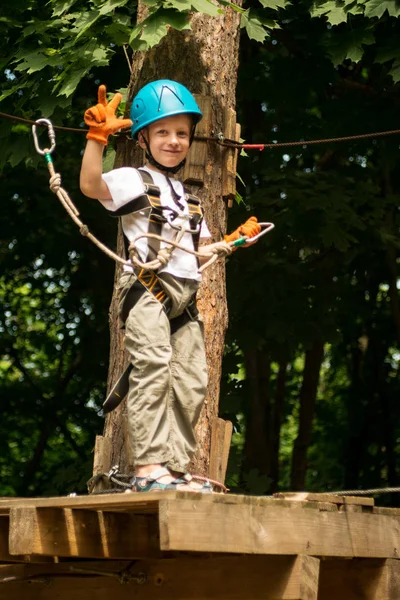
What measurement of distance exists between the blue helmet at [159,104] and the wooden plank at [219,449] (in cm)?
146

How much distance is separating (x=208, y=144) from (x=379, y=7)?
5.63 feet

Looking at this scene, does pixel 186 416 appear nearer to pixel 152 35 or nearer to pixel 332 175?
pixel 152 35

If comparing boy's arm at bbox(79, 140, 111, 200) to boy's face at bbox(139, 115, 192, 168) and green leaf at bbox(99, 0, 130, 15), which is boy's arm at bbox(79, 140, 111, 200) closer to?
boy's face at bbox(139, 115, 192, 168)

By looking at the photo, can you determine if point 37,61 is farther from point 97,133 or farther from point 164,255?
point 164,255

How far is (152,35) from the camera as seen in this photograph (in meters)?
5.07

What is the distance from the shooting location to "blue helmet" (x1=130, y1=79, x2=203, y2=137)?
4.41 metres

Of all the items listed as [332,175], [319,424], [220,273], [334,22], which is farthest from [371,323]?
[220,273]

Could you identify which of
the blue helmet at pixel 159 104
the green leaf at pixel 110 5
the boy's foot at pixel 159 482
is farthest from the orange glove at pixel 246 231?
the green leaf at pixel 110 5

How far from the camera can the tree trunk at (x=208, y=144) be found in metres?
5.05

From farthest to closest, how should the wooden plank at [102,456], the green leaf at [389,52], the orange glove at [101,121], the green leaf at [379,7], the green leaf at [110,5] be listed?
1. the green leaf at [389,52]
2. the green leaf at [379,7]
3. the green leaf at [110,5]
4. the wooden plank at [102,456]
5. the orange glove at [101,121]

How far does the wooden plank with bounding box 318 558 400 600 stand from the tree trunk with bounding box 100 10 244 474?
0.75m

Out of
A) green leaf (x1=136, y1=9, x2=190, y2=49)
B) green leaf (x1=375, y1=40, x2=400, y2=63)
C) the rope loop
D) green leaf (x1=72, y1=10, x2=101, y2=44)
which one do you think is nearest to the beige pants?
the rope loop

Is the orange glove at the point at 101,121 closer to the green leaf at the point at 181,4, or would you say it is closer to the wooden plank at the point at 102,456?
the green leaf at the point at 181,4

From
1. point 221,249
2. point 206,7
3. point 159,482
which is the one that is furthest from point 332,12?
point 159,482
